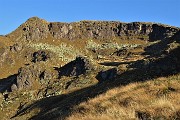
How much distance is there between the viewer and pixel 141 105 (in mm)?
18531

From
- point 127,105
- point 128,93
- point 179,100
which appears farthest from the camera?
point 128,93

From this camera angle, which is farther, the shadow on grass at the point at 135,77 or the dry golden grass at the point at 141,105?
the shadow on grass at the point at 135,77

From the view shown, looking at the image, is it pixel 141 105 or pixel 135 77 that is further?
pixel 135 77

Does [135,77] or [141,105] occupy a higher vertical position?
[141,105]

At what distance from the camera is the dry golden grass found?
1655cm

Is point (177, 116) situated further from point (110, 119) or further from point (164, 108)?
point (110, 119)

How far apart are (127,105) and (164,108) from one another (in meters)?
3.06

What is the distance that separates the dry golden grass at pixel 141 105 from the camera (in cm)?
1655

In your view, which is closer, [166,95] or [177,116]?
[177,116]

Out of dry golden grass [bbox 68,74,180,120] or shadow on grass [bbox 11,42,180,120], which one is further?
shadow on grass [bbox 11,42,180,120]

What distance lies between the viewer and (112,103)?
67.5 ft

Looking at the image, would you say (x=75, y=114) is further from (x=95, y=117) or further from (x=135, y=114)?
(x=135, y=114)

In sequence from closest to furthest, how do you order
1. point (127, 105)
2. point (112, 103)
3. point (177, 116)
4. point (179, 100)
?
point (177, 116), point (179, 100), point (127, 105), point (112, 103)

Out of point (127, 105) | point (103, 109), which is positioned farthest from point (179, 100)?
point (103, 109)
